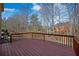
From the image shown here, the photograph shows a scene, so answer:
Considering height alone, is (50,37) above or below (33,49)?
above

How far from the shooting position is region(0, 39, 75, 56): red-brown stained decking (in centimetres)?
343

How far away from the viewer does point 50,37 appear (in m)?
3.44

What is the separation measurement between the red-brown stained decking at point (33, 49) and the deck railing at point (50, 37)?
0.20 ft

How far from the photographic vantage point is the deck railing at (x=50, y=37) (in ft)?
11.2

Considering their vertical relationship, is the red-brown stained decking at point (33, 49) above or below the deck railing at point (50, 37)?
below

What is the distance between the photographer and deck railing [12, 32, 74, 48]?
11.2ft

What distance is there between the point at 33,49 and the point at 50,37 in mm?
323

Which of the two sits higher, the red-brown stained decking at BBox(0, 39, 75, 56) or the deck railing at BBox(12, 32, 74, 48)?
the deck railing at BBox(12, 32, 74, 48)

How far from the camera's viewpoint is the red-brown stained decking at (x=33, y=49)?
3426 millimetres

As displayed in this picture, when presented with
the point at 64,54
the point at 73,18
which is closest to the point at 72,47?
the point at 64,54

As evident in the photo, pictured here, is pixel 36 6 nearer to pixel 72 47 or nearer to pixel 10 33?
pixel 10 33

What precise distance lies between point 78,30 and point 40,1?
733 mm

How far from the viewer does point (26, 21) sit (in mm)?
3443

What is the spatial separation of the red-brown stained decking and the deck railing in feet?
0.20
